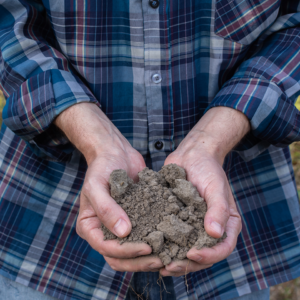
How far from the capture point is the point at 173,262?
1.01 m

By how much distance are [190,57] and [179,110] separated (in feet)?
0.92

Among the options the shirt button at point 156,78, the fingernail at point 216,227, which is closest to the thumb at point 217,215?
the fingernail at point 216,227

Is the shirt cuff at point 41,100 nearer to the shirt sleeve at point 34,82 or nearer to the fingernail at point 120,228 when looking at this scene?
the shirt sleeve at point 34,82

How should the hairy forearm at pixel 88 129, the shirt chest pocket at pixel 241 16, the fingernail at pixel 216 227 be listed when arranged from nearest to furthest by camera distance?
1. the fingernail at pixel 216 227
2. the hairy forearm at pixel 88 129
3. the shirt chest pocket at pixel 241 16

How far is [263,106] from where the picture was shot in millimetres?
1323

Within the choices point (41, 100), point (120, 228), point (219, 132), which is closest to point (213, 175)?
point (219, 132)

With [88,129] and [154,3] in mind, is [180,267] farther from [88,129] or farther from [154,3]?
[154,3]

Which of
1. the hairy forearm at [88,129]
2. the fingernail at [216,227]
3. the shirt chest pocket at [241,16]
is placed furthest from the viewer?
the shirt chest pocket at [241,16]

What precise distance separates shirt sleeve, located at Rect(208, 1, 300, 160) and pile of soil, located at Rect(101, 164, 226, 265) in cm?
48

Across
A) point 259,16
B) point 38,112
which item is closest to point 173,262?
point 38,112

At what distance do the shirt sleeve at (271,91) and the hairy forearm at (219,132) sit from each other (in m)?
0.04

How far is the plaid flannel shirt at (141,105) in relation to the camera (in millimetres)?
1337

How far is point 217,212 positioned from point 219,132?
0.46m

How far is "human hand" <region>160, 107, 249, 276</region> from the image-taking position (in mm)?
992
